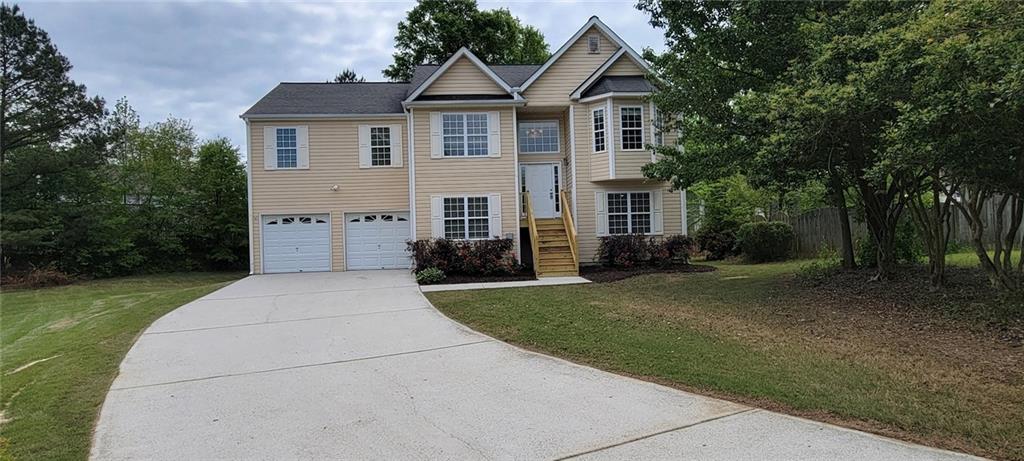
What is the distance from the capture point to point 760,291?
35.4 feet

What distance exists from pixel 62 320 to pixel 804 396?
505 inches

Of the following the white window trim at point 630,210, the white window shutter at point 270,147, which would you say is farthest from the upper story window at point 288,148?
the white window trim at point 630,210

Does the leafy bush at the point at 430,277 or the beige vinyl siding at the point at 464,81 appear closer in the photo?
the leafy bush at the point at 430,277

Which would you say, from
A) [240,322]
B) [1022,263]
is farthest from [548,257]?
[1022,263]

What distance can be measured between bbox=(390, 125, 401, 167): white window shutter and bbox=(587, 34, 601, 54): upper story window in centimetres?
667

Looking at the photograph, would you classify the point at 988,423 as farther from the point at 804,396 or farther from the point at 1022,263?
the point at 1022,263

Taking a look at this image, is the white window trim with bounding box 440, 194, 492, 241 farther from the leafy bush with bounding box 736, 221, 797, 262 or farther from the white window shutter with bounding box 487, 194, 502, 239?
the leafy bush with bounding box 736, 221, 797, 262

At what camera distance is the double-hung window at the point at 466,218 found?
54.8ft

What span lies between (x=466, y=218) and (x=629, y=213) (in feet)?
16.7

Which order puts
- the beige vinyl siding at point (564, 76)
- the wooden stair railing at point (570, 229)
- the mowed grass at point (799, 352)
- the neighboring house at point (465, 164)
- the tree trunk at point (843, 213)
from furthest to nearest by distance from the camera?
the beige vinyl siding at point (564, 76), the neighboring house at point (465, 164), the wooden stair railing at point (570, 229), the tree trunk at point (843, 213), the mowed grass at point (799, 352)

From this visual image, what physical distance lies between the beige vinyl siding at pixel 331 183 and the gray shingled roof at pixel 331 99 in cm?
37

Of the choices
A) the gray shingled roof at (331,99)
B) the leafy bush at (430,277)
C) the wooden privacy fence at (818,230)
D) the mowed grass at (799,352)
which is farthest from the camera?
the gray shingled roof at (331,99)

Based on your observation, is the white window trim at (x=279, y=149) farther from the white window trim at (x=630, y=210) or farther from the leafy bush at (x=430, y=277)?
the white window trim at (x=630, y=210)

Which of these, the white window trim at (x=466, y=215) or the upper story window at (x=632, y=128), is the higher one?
the upper story window at (x=632, y=128)
